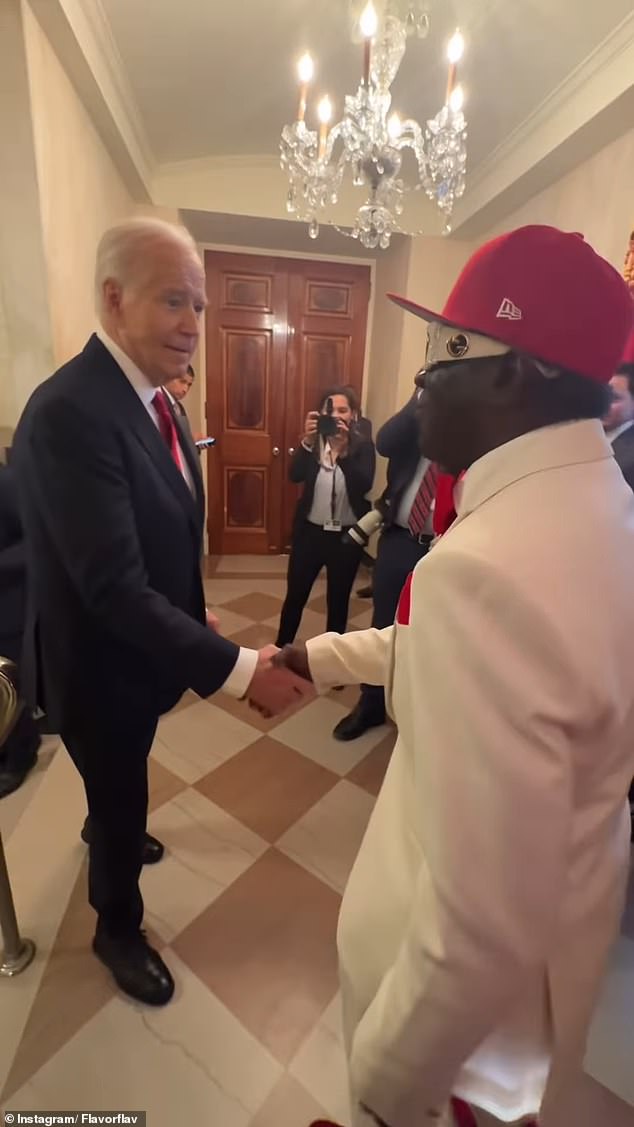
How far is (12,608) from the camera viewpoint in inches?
73.6

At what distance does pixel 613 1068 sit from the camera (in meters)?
1.13

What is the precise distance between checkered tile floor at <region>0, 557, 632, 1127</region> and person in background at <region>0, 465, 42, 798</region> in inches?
3.5

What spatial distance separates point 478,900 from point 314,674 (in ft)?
1.78

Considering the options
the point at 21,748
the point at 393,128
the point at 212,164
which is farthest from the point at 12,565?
the point at 212,164

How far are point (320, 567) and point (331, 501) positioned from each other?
12.3 inches

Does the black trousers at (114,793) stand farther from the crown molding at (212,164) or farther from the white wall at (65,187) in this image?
the crown molding at (212,164)

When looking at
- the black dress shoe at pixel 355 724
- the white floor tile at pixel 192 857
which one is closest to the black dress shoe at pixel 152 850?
the white floor tile at pixel 192 857

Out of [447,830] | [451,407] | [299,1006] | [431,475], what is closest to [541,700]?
A: [447,830]

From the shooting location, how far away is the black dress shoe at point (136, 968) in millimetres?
1188

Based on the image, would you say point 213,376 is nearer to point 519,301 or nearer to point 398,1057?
point 519,301

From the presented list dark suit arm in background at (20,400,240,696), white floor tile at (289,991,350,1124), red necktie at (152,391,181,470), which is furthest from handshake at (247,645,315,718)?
white floor tile at (289,991,350,1124)

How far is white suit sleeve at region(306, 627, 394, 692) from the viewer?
96 cm

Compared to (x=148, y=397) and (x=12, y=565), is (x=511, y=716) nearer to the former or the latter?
(x=148, y=397)

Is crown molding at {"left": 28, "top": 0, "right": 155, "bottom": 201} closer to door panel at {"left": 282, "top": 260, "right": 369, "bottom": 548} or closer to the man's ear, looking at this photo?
door panel at {"left": 282, "top": 260, "right": 369, "bottom": 548}
